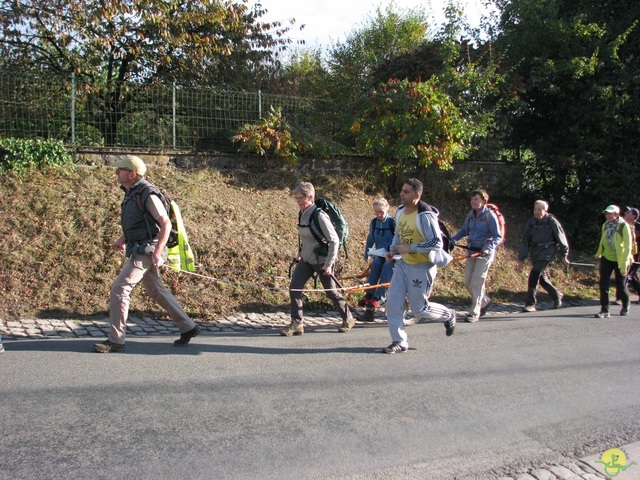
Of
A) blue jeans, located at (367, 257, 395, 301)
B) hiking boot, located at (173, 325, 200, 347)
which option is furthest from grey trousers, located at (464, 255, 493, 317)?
hiking boot, located at (173, 325, 200, 347)

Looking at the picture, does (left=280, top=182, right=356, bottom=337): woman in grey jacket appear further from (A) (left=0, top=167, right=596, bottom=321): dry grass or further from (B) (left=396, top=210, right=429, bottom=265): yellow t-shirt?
(B) (left=396, top=210, right=429, bottom=265): yellow t-shirt

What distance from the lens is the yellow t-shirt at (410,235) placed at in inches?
248

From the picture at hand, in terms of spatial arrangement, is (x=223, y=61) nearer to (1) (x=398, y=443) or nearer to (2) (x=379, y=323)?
(2) (x=379, y=323)

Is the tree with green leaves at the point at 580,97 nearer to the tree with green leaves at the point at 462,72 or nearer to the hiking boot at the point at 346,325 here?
the tree with green leaves at the point at 462,72

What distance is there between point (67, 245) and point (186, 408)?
16.5ft

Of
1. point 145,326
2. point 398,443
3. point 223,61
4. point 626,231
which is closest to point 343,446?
point 398,443

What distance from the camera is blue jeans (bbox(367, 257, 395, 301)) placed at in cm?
842

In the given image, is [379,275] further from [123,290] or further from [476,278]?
[123,290]

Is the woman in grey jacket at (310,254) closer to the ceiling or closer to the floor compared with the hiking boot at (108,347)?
closer to the ceiling

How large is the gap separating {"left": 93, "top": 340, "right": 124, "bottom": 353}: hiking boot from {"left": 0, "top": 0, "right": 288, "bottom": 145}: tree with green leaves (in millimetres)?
7132

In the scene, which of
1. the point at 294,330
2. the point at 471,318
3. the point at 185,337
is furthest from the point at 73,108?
the point at 471,318

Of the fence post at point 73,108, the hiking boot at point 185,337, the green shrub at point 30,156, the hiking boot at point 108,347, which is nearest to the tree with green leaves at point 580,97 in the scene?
the fence post at point 73,108

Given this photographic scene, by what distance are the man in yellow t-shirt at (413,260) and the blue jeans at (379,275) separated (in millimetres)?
1851

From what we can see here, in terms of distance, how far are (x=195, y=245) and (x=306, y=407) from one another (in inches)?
204
